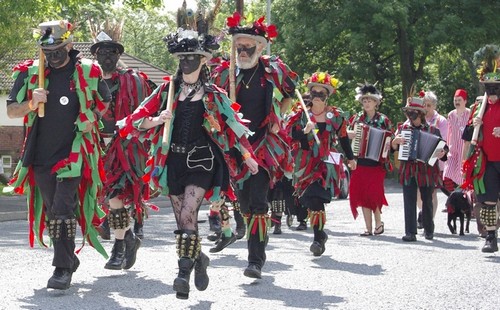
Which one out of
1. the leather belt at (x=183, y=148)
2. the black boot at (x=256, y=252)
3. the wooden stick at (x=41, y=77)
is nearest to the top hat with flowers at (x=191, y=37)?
the leather belt at (x=183, y=148)

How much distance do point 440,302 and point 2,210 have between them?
36.3 ft

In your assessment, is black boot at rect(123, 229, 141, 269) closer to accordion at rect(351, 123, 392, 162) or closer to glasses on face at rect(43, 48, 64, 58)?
glasses on face at rect(43, 48, 64, 58)

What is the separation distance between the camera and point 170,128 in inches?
310

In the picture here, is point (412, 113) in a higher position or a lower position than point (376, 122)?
higher

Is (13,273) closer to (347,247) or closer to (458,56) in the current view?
(347,247)

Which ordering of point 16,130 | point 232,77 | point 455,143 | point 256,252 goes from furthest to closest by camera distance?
point 16,130 < point 455,143 < point 232,77 < point 256,252

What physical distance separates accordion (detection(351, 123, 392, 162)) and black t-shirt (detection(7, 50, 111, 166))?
638 centimetres

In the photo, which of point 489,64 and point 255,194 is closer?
point 255,194

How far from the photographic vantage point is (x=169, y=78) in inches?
319

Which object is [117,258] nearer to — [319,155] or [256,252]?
[256,252]

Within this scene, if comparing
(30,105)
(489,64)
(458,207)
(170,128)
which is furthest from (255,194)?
(458,207)

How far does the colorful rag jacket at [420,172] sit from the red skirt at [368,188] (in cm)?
43

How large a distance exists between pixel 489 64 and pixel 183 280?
5604 millimetres

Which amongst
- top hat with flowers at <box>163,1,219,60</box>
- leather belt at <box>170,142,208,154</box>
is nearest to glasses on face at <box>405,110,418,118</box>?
top hat with flowers at <box>163,1,219,60</box>
